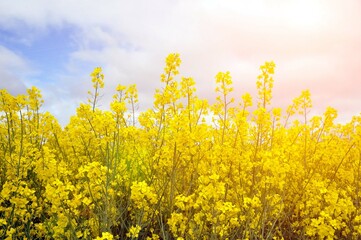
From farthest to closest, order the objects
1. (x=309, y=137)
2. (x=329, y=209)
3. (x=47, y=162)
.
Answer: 1. (x=309, y=137)
2. (x=47, y=162)
3. (x=329, y=209)

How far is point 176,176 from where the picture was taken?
15.1 feet

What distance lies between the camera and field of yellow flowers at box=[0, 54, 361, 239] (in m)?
3.75

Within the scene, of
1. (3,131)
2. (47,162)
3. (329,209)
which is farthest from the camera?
(3,131)

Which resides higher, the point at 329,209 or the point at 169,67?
the point at 169,67

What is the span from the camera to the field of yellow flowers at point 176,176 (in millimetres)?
3752

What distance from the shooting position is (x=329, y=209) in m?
4.14

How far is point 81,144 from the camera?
5914mm

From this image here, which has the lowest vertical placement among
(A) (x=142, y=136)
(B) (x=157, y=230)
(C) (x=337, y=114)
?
(B) (x=157, y=230)

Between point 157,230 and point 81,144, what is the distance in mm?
1669

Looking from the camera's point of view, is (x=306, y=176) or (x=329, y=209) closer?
(x=329, y=209)

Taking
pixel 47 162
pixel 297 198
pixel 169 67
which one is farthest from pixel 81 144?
pixel 297 198

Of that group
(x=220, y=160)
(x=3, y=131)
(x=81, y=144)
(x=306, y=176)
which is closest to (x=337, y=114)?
(x=306, y=176)

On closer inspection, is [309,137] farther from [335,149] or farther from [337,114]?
[337,114]

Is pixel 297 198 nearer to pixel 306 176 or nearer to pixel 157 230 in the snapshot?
pixel 306 176
